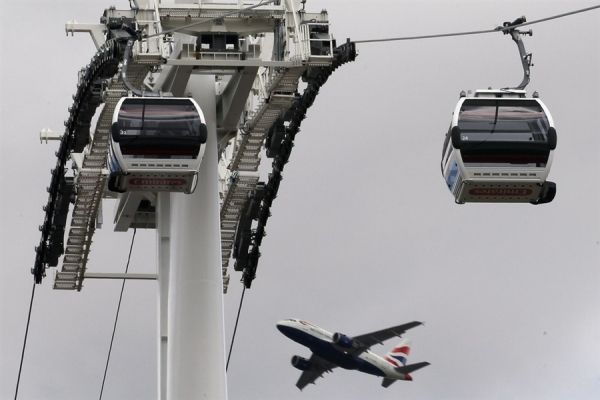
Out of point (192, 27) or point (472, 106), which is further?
point (192, 27)

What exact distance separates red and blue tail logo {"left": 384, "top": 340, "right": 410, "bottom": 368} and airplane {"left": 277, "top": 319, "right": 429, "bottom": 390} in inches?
50.7

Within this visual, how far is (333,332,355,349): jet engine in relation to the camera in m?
98.9

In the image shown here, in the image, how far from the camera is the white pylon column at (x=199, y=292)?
38.7 m

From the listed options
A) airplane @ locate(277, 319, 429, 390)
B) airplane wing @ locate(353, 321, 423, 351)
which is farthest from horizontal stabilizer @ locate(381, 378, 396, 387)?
airplane wing @ locate(353, 321, 423, 351)

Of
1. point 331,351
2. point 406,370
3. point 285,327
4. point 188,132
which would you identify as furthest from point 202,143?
point 406,370

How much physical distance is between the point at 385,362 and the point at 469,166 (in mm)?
76617

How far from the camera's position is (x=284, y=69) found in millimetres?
38281

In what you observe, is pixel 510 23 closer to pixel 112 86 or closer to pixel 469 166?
pixel 469 166

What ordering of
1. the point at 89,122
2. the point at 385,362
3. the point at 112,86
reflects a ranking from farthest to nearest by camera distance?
the point at 385,362
the point at 89,122
the point at 112,86

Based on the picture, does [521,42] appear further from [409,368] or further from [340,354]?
[409,368]

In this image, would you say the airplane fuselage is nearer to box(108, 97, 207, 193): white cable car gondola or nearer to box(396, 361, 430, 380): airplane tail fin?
box(396, 361, 430, 380): airplane tail fin

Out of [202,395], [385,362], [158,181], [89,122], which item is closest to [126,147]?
[158,181]

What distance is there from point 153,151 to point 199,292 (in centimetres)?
743

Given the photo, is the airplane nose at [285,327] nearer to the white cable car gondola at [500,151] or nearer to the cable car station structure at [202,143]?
the cable car station structure at [202,143]
